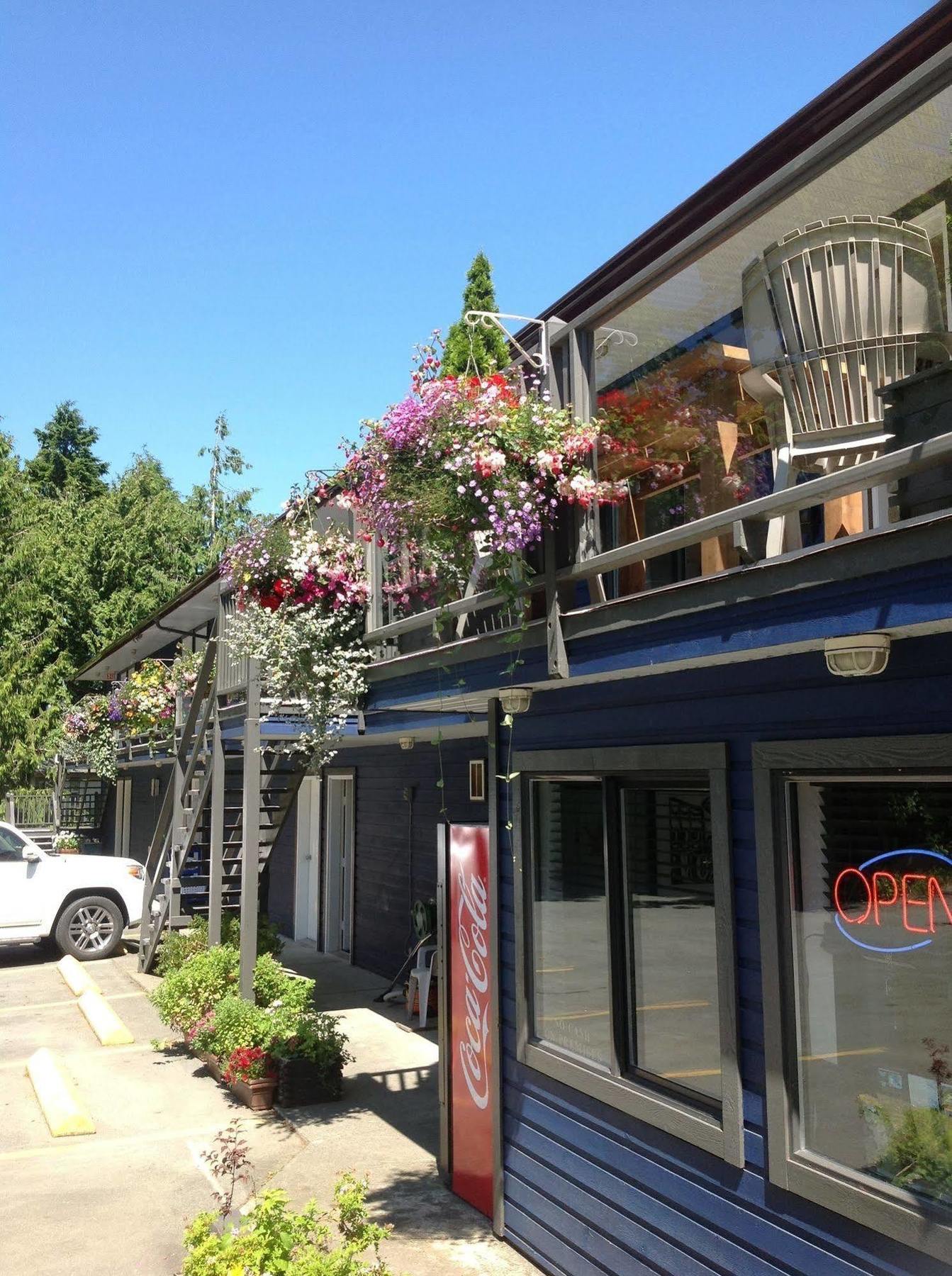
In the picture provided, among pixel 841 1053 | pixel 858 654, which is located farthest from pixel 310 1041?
pixel 858 654

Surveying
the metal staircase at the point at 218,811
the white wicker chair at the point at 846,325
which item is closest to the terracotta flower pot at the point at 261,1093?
the metal staircase at the point at 218,811

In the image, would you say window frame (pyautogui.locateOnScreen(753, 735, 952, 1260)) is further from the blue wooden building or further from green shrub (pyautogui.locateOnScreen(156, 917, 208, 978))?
green shrub (pyautogui.locateOnScreen(156, 917, 208, 978))

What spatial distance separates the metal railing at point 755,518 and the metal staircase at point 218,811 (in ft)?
15.5

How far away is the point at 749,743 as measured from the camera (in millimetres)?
4250

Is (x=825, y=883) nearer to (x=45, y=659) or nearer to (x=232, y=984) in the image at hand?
(x=232, y=984)

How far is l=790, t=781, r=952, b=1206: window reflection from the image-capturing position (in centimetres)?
342

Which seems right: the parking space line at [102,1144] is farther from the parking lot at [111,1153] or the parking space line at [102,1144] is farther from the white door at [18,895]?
the white door at [18,895]

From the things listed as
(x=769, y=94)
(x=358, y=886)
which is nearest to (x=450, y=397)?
(x=769, y=94)

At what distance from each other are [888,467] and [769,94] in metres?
5.52

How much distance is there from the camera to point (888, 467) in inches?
118

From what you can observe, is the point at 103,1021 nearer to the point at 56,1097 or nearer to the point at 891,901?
the point at 56,1097

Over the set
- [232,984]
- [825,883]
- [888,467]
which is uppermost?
[888,467]

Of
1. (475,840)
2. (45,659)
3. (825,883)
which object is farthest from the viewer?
(45,659)

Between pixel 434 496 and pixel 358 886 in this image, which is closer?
pixel 434 496
